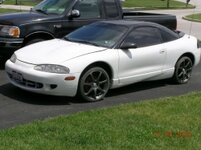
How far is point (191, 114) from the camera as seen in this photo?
6961 mm

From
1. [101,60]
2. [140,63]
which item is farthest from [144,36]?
[101,60]

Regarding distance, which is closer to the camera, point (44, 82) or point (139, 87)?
point (44, 82)

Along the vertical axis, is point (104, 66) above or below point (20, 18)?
below

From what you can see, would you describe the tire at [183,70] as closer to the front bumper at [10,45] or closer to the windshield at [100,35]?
the windshield at [100,35]

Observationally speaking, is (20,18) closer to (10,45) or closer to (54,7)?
(10,45)

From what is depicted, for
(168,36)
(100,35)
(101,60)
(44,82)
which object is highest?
(100,35)

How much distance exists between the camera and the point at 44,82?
7.47 meters

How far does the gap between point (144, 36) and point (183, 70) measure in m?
1.27

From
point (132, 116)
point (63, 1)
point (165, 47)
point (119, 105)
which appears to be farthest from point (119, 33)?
point (63, 1)

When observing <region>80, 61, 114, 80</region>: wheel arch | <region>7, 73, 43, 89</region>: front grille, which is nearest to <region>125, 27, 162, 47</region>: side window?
<region>80, 61, 114, 80</region>: wheel arch

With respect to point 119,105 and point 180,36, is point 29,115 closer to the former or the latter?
point 119,105

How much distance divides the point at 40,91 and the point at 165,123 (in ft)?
7.08

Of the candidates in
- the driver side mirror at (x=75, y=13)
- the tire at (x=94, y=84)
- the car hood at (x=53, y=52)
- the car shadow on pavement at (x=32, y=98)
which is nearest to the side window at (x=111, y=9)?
the driver side mirror at (x=75, y=13)

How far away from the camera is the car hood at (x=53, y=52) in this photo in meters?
7.69
